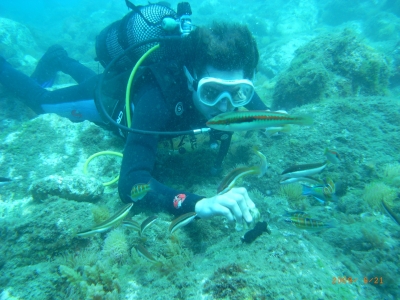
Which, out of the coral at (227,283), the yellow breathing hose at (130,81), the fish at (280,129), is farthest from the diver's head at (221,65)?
the coral at (227,283)

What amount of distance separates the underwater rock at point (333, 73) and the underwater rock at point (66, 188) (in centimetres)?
588

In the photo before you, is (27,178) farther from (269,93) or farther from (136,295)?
(269,93)

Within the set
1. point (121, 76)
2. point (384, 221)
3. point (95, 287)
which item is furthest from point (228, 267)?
point (121, 76)

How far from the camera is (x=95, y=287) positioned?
209 centimetres

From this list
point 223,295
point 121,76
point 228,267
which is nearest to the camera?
point 223,295

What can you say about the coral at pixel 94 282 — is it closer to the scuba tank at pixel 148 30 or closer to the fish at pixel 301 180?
the fish at pixel 301 180

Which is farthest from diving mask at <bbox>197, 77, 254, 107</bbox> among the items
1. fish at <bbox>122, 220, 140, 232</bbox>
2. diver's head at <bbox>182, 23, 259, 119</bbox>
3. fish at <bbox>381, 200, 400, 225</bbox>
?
fish at <bbox>381, 200, 400, 225</bbox>

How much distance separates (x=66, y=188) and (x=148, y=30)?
10.5ft

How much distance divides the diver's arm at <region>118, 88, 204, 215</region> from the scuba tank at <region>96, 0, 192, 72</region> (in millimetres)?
1106

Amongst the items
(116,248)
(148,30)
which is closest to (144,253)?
(116,248)

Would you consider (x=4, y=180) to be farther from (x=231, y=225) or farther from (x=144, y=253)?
(x=231, y=225)

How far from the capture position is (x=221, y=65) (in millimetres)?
2902

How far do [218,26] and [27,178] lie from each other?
467cm
